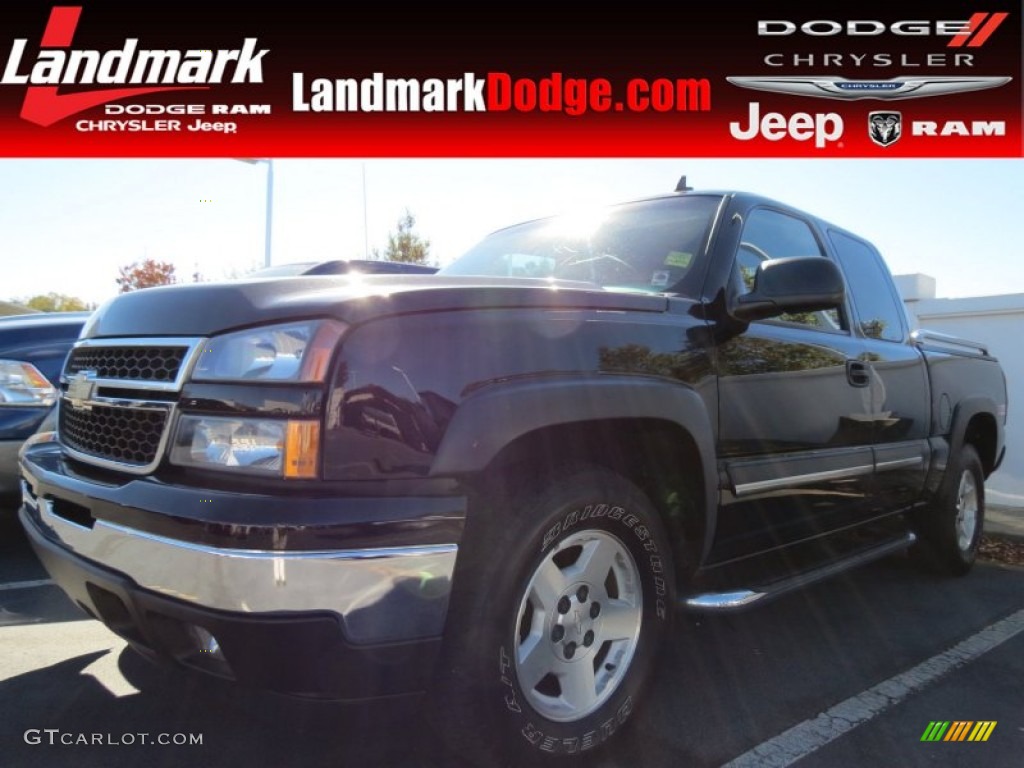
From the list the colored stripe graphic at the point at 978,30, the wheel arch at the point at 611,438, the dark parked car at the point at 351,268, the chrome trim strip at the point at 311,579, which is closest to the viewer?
the chrome trim strip at the point at 311,579

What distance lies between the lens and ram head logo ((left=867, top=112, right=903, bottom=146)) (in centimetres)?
648

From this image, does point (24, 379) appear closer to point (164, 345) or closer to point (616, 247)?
point (164, 345)

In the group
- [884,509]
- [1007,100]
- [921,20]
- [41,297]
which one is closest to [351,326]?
[884,509]

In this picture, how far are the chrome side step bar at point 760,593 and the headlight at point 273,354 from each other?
60.7 inches

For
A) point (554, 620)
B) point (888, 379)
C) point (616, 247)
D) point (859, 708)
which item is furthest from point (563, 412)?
point (888, 379)

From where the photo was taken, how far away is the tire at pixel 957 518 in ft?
14.6

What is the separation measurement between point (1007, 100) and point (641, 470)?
21.5 feet

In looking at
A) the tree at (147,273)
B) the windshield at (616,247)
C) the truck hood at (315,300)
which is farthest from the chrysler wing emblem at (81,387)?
the tree at (147,273)

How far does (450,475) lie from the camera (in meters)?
1.83

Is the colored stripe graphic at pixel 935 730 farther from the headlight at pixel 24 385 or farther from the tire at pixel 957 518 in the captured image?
the headlight at pixel 24 385

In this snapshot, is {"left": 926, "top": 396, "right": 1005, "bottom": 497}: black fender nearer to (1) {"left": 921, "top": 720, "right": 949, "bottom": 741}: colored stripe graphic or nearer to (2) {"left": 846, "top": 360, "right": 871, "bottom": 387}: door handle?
(2) {"left": 846, "top": 360, "right": 871, "bottom": 387}: door handle

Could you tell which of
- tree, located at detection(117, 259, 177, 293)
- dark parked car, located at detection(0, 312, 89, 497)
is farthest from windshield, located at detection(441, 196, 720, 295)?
tree, located at detection(117, 259, 177, 293)

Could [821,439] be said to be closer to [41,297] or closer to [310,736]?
[310,736]

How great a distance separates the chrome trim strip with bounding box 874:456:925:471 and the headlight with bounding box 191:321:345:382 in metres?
2.88
